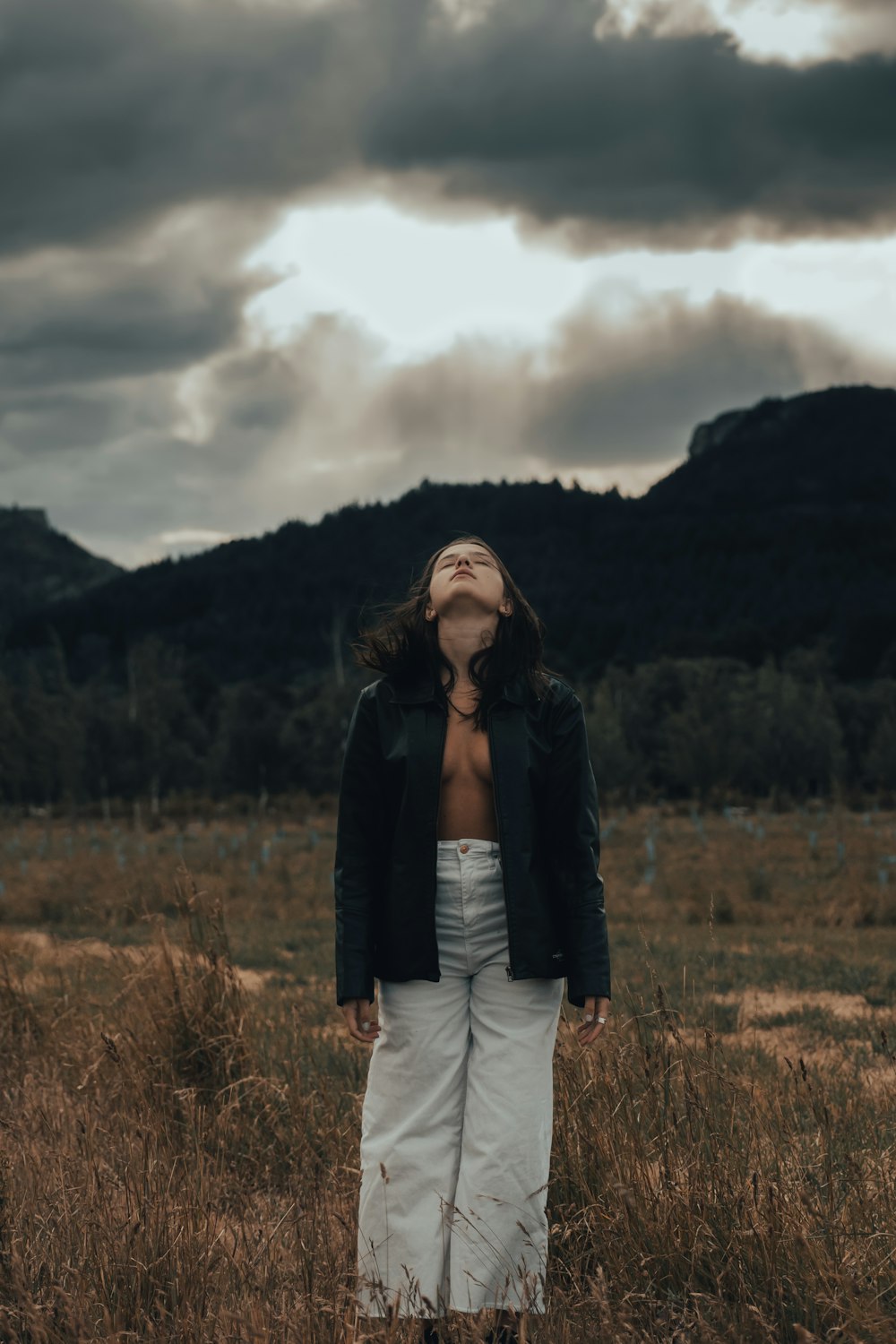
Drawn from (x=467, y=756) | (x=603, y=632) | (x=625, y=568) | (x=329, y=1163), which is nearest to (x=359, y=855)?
(x=467, y=756)

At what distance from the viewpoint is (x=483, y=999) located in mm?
2951

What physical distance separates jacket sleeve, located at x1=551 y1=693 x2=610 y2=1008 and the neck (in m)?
0.26

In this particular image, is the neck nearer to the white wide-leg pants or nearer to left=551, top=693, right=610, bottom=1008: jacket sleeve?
left=551, top=693, right=610, bottom=1008: jacket sleeve

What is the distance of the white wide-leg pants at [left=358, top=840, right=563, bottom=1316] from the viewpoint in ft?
9.34

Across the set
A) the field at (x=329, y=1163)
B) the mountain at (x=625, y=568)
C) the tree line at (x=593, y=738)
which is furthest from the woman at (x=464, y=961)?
the mountain at (x=625, y=568)

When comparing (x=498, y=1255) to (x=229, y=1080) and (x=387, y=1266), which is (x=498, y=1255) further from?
(x=229, y=1080)

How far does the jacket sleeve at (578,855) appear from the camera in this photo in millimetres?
2916

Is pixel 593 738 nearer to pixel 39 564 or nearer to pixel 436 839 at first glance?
pixel 436 839

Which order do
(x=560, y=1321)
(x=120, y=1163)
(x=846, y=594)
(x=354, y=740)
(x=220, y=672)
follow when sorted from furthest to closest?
(x=220, y=672) → (x=846, y=594) → (x=120, y=1163) → (x=354, y=740) → (x=560, y=1321)

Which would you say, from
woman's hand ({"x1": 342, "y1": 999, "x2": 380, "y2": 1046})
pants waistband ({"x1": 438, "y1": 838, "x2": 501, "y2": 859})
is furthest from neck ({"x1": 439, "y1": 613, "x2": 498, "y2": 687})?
woman's hand ({"x1": 342, "y1": 999, "x2": 380, "y2": 1046})

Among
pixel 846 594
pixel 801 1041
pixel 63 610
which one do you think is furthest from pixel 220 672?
pixel 801 1041

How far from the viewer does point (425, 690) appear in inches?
122

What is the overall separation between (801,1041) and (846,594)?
92.9 meters

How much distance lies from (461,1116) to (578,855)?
0.70 metres
